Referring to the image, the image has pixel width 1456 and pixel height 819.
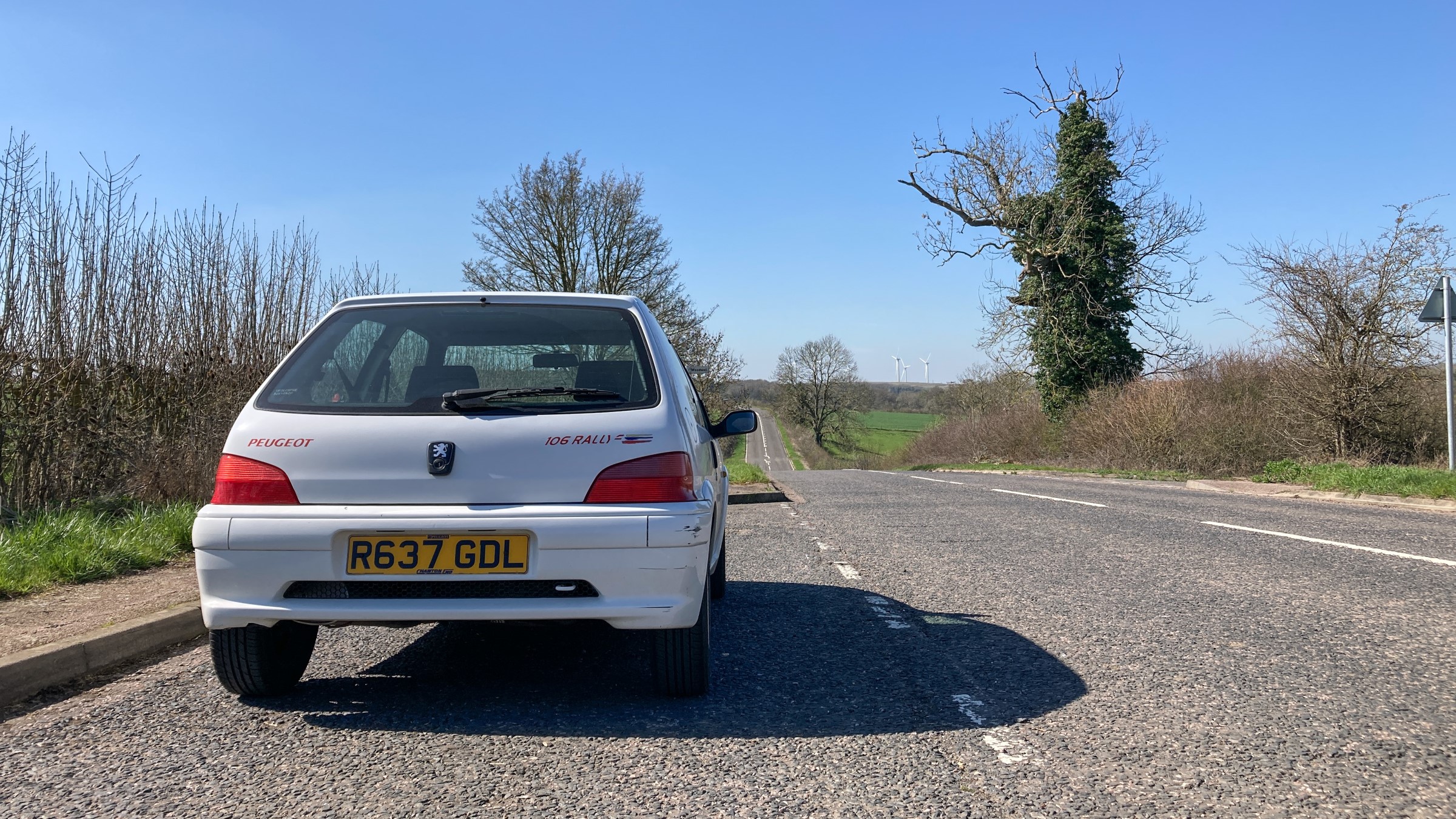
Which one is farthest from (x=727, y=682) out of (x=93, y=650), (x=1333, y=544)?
(x=1333, y=544)

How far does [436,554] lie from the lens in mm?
3459

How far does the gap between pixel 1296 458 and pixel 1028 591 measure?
53.6 feet

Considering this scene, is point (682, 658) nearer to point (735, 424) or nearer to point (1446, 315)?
point (735, 424)

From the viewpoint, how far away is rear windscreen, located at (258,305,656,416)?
12.4 ft

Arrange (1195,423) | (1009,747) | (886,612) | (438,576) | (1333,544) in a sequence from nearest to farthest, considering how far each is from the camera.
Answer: (1009,747), (438,576), (886,612), (1333,544), (1195,423)

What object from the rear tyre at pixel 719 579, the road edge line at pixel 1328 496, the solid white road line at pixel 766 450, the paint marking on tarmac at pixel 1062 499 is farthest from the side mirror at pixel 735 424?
the solid white road line at pixel 766 450

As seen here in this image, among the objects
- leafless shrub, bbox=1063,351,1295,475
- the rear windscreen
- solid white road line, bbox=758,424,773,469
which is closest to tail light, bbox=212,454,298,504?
the rear windscreen

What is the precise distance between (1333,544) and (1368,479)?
7086 mm

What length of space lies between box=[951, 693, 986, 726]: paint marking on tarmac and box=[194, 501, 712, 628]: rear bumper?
113 cm

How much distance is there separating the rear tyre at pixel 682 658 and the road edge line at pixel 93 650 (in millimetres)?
2475

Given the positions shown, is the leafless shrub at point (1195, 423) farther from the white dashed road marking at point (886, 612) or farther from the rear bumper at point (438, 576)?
the rear bumper at point (438, 576)

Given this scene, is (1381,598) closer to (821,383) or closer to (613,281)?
(613,281)

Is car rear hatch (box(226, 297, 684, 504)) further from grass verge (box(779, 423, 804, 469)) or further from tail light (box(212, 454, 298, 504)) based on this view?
grass verge (box(779, 423, 804, 469))

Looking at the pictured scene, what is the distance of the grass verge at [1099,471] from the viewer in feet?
69.2
